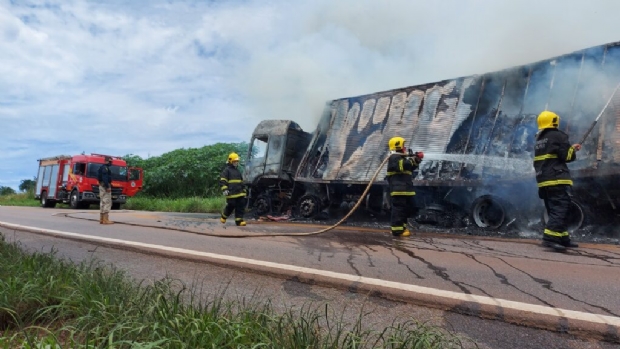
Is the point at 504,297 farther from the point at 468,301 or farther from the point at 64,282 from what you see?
the point at 64,282

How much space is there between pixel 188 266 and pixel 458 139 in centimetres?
639

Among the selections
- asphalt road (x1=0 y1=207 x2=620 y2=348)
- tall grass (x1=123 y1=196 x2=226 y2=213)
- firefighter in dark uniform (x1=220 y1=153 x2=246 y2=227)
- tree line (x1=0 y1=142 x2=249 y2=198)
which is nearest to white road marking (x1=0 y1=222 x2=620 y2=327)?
asphalt road (x1=0 y1=207 x2=620 y2=348)

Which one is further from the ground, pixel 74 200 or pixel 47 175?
pixel 47 175

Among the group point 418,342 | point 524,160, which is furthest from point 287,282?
point 524,160

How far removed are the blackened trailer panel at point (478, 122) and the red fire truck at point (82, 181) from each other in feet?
41.8

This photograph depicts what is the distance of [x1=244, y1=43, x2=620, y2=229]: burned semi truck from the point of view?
724 centimetres

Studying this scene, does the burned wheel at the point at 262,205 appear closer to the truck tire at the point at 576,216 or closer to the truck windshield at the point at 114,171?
the truck tire at the point at 576,216

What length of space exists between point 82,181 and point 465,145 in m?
17.6

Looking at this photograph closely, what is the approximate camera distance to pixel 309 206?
1147 cm

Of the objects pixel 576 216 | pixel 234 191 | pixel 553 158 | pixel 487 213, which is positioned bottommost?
pixel 234 191

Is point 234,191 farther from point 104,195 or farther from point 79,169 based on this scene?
point 79,169

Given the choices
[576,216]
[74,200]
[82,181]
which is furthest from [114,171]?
[576,216]

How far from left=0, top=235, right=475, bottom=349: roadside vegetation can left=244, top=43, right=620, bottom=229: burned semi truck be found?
617 centimetres

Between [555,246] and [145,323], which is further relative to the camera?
[555,246]
